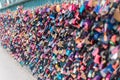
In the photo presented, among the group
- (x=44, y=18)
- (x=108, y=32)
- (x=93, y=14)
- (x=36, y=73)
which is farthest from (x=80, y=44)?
(x=36, y=73)

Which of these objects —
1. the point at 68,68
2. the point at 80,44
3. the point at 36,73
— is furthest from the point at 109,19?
the point at 36,73

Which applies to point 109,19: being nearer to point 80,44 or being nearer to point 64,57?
point 80,44

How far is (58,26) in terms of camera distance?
13.9 feet

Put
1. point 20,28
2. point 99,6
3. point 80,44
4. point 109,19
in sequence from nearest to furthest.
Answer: point 109,19 → point 99,6 → point 80,44 → point 20,28

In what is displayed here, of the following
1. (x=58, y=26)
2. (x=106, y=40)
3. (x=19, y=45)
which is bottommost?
(x=19, y=45)

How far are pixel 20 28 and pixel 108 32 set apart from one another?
4.73m

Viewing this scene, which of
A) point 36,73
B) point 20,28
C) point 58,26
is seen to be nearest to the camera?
point 58,26

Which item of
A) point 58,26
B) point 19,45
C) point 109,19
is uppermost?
point 109,19

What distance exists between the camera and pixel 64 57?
13.1 ft

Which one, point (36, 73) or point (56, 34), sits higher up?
point (56, 34)

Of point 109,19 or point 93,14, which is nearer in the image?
point 109,19

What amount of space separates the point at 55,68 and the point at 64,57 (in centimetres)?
50

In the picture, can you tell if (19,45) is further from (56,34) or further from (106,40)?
(106,40)

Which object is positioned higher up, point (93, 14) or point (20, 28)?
point (93, 14)
